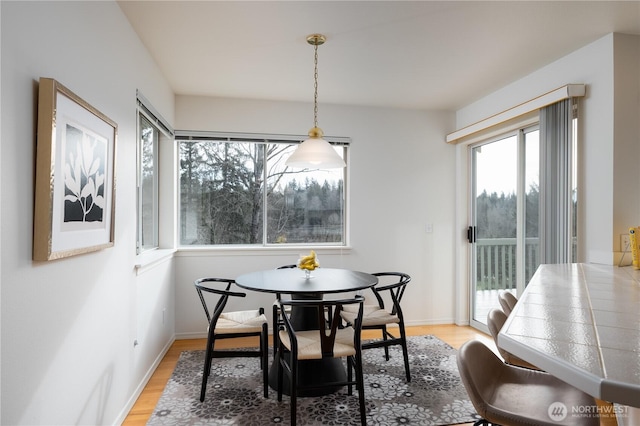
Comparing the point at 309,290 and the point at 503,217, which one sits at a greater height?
the point at 503,217

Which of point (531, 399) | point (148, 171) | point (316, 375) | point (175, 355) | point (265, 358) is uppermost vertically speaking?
point (148, 171)

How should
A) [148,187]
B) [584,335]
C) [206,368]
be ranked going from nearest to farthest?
[584,335] → [206,368] → [148,187]

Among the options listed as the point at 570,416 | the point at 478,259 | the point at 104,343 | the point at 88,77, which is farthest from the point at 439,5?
the point at 478,259

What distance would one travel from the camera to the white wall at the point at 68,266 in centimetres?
128

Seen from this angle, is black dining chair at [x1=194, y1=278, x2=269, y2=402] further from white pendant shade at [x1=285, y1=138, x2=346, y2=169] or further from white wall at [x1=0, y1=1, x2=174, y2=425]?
white pendant shade at [x1=285, y1=138, x2=346, y2=169]

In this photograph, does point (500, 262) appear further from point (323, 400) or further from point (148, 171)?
point (148, 171)

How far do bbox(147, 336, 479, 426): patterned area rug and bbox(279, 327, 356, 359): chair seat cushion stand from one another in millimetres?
444

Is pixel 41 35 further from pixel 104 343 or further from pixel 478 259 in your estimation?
pixel 478 259

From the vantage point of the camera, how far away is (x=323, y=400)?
261cm

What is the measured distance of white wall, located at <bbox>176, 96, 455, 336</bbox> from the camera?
4074 mm

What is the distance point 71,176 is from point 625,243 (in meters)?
3.28

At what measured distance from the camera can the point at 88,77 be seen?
1.87 metres

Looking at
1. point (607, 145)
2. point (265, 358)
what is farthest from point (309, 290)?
point (607, 145)

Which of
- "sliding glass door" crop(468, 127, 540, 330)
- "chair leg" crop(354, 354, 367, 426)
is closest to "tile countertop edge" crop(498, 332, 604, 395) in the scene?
"chair leg" crop(354, 354, 367, 426)
